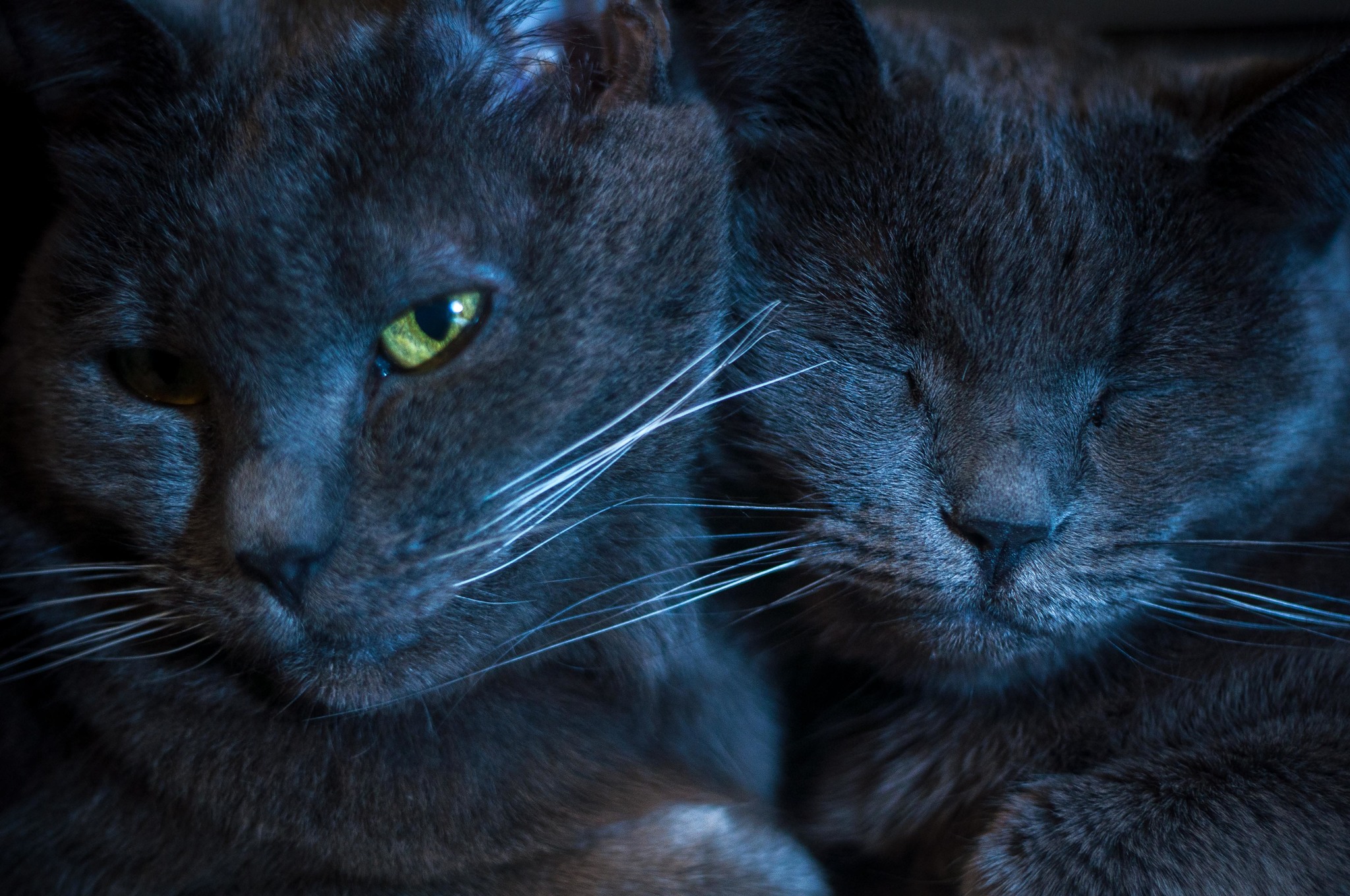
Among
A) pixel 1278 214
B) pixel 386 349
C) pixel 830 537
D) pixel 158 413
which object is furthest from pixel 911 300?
pixel 158 413

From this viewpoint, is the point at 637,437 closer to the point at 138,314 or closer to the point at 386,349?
the point at 386,349

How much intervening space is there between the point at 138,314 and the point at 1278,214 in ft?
3.12

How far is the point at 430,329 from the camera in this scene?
0.93 m

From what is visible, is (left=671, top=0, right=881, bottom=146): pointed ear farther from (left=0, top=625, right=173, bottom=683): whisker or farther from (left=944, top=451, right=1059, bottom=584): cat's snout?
(left=0, top=625, right=173, bottom=683): whisker

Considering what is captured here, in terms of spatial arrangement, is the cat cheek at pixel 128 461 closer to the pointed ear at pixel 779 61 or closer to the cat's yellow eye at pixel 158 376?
the cat's yellow eye at pixel 158 376

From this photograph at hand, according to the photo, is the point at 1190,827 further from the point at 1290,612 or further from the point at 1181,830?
the point at 1290,612

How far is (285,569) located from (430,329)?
0.21 metres

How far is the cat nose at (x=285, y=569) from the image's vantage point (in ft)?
2.82

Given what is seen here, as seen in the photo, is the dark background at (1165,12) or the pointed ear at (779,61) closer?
the pointed ear at (779,61)

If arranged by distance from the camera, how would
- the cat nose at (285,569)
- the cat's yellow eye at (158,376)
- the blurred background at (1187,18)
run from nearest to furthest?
the cat nose at (285,569) → the cat's yellow eye at (158,376) → the blurred background at (1187,18)

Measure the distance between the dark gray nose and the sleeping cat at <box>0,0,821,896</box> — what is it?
0.22 m

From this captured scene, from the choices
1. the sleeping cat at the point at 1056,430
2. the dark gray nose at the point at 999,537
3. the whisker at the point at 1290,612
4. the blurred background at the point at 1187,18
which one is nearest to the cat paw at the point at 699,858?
the sleeping cat at the point at 1056,430

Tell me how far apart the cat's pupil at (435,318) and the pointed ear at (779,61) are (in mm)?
340

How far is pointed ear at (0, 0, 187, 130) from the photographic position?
936 millimetres
